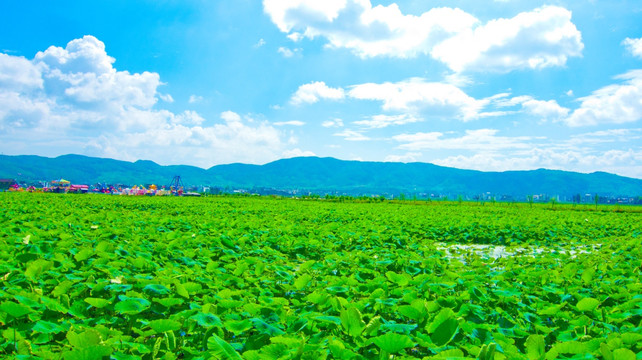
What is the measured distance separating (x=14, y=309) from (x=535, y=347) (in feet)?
10.4

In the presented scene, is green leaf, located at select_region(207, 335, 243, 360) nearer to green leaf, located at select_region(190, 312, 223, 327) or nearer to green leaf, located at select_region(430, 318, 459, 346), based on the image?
green leaf, located at select_region(190, 312, 223, 327)

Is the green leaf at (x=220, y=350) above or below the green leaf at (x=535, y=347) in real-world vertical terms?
above

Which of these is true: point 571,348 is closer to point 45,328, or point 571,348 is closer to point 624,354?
point 624,354

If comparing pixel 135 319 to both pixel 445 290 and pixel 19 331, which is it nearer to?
pixel 19 331

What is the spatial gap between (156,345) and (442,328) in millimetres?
1710

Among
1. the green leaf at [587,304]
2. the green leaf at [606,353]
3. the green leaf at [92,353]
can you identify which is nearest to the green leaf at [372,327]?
the green leaf at [606,353]

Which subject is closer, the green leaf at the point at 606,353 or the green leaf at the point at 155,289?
the green leaf at the point at 606,353

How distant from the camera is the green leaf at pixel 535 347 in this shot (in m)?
1.98

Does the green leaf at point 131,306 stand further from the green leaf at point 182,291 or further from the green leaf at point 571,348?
the green leaf at point 571,348

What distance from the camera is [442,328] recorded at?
7.16 feet

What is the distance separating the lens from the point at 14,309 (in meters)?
2.16

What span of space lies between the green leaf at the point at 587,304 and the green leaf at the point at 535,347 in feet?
3.77

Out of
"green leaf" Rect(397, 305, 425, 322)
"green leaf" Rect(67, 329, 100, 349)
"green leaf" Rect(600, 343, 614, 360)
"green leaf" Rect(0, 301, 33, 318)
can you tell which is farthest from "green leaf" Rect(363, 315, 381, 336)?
"green leaf" Rect(0, 301, 33, 318)

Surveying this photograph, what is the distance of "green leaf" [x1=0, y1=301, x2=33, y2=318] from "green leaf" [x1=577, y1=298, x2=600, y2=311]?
13.3 feet
